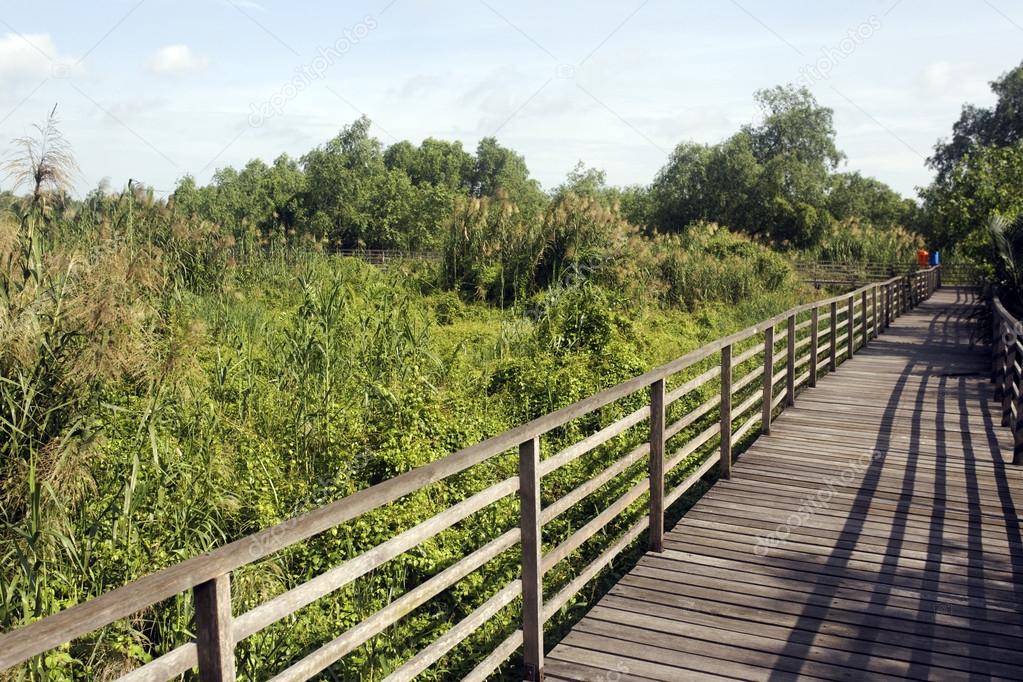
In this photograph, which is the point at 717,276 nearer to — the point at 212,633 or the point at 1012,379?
the point at 1012,379

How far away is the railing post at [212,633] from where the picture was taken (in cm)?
207

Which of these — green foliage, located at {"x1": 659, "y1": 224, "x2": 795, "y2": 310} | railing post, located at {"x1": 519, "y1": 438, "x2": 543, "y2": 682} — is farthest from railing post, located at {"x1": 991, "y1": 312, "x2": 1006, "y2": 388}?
railing post, located at {"x1": 519, "y1": 438, "x2": 543, "y2": 682}

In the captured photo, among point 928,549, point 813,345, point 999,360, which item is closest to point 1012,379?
point 813,345

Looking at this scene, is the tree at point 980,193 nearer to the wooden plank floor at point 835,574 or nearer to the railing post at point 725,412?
the wooden plank floor at point 835,574

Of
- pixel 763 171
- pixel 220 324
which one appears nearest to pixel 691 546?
pixel 220 324

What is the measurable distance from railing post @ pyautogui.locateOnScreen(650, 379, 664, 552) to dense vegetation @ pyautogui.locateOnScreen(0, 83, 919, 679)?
116 cm

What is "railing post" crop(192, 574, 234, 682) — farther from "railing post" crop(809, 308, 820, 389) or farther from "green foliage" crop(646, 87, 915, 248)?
"green foliage" crop(646, 87, 915, 248)

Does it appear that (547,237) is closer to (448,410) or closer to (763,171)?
(448,410)

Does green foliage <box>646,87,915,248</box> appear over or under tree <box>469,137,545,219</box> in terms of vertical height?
under

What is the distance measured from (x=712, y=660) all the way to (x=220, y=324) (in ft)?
24.5

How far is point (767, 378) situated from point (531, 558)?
4950 mm

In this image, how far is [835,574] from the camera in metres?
4.91

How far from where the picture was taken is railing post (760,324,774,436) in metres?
7.85

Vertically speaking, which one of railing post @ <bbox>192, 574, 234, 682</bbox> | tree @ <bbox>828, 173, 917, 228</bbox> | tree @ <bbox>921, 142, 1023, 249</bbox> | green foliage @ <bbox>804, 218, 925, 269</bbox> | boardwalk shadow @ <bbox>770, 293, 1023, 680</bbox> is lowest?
boardwalk shadow @ <bbox>770, 293, 1023, 680</bbox>
